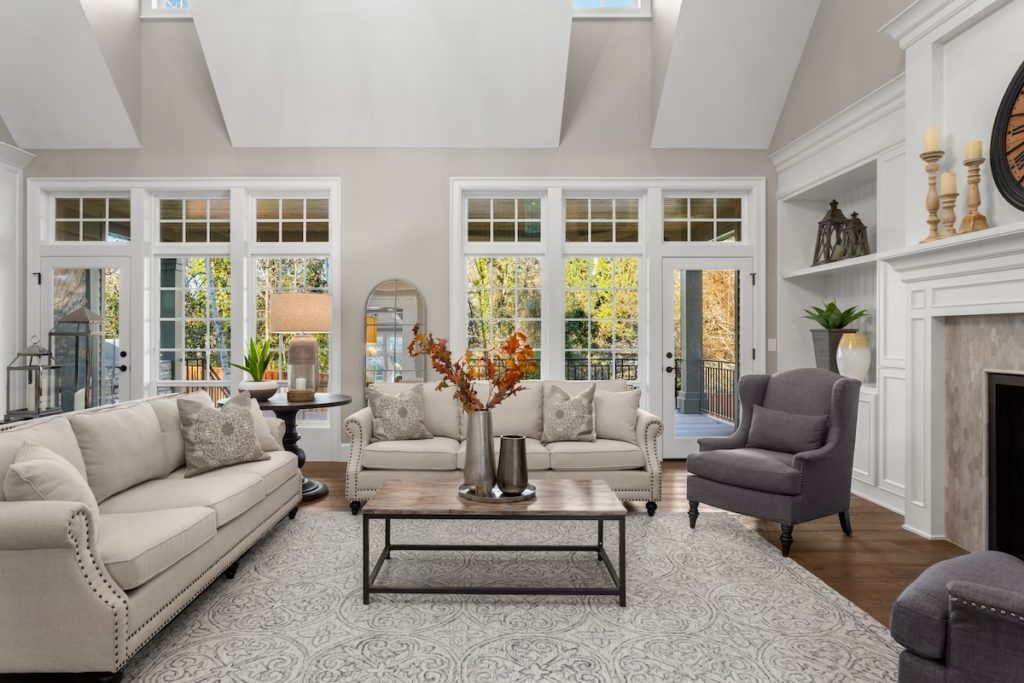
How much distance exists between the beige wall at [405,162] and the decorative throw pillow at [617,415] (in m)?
1.95

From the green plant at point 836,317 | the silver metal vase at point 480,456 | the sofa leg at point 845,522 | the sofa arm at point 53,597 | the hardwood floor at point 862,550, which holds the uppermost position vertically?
the green plant at point 836,317

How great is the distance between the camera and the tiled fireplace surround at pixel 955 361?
3.03 metres

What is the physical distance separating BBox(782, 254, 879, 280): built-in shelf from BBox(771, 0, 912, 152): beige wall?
3.76 ft

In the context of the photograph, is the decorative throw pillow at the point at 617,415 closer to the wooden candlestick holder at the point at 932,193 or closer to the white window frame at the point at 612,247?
the white window frame at the point at 612,247

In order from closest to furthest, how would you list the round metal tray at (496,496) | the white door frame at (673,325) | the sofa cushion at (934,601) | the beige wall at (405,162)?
the sofa cushion at (934,601)
the round metal tray at (496,496)
the beige wall at (405,162)
the white door frame at (673,325)

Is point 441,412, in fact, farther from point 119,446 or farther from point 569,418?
point 119,446

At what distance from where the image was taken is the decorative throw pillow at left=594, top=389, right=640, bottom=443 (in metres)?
4.31

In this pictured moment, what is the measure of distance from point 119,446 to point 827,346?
488 centimetres

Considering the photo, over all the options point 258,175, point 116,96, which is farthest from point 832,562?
point 116,96

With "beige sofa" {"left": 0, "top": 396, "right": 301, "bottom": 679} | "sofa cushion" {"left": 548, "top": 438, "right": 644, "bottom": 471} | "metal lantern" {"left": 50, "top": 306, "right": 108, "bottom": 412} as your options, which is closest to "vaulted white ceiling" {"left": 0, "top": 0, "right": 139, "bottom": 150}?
"metal lantern" {"left": 50, "top": 306, "right": 108, "bottom": 412}

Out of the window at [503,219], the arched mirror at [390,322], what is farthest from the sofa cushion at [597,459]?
the window at [503,219]

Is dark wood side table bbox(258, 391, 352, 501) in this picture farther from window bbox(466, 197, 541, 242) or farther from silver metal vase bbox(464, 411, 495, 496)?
window bbox(466, 197, 541, 242)

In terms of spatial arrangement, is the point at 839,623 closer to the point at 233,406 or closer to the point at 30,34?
the point at 233,406

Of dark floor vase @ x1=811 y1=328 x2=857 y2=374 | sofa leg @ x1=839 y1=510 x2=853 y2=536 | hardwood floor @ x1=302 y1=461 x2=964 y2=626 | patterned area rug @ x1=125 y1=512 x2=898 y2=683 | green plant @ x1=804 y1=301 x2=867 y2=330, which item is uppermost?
green plant @ x1=804 y1=301 x2=867 y2=330
